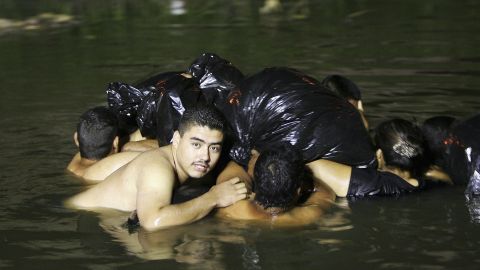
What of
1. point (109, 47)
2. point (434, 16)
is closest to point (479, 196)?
point (109, 47)

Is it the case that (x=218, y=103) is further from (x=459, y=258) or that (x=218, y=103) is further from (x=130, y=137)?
(x=459, y=258)

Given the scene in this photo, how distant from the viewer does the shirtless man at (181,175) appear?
606 centimetres

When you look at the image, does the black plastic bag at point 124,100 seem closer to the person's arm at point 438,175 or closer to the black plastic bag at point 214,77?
the black plastic bag at point 214,77

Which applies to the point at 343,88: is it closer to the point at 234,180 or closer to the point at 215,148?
the point at 234,180

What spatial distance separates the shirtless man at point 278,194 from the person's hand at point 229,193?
0.23 feet

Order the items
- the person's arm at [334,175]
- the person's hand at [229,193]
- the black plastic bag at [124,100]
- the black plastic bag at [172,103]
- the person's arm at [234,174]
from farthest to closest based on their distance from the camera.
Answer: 1. the black plastic bag at [124,100]
2. the black plastic bag at [172,103]
3. the person's arm at [334,175]
4. the person's arm at [234,174]
5. the person's hand at [229,193]

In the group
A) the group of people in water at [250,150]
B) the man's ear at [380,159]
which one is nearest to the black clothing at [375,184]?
the group of people in water at [250,150]

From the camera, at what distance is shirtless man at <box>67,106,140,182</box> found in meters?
7.53

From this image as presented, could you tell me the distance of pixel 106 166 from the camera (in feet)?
24.5

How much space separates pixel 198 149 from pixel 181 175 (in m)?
0.29

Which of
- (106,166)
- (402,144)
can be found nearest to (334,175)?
(402,144)

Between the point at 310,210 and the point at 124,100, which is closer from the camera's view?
the point at 310,210

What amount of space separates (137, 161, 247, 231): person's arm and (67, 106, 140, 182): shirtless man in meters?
1.43

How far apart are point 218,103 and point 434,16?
9.25 m
